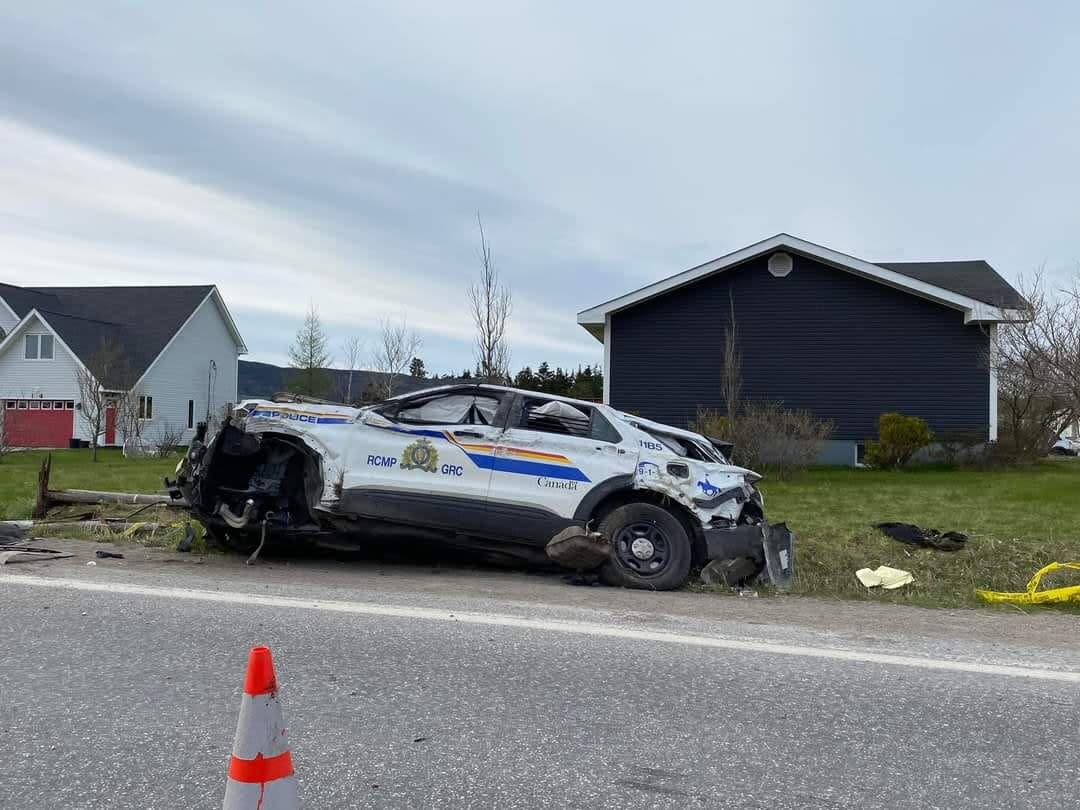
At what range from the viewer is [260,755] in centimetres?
251

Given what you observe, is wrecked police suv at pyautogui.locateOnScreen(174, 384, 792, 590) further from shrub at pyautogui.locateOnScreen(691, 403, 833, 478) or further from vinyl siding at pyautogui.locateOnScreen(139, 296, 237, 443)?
vinyl siding at pyautogui.locateOnScreen(139, 296, 237, 443)

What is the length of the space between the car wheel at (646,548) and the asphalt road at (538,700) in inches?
23.1

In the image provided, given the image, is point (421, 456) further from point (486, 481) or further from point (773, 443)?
point (773, 443)

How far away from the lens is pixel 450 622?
18.7 ft

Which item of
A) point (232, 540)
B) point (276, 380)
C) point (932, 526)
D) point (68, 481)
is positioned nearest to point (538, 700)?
point (232, 540)

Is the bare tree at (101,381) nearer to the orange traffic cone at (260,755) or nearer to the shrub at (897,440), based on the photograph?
the shrub at (897,440)

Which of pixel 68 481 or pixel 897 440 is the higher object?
pixel 897 440

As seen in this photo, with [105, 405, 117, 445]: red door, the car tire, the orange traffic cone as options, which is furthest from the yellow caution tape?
[105, 405, 117, 445]: red door

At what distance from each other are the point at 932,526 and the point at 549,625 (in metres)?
6.40

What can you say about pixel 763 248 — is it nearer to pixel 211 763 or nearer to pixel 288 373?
pixel 211 763

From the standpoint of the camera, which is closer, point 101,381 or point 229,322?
point 101,381

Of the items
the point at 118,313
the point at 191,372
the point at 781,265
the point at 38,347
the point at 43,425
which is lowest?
the point at 43,425

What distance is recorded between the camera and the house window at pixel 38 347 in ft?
121

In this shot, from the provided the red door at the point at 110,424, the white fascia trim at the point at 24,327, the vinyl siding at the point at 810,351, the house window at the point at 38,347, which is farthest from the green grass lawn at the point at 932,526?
the house window at the point at 38,347
